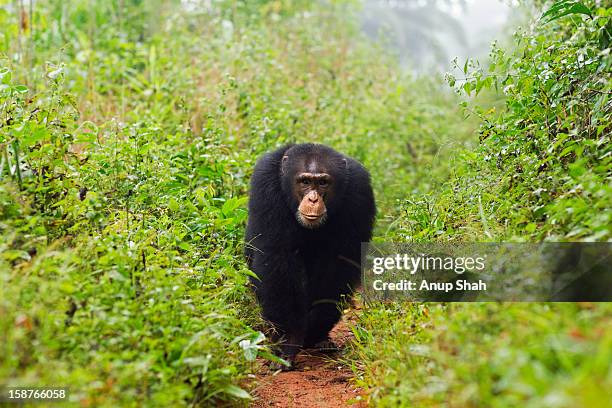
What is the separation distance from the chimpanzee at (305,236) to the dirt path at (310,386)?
18 cm

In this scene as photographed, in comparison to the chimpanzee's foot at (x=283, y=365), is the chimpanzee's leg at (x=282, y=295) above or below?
above

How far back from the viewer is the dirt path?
187 inches

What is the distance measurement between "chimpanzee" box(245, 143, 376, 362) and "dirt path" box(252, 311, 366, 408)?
0.18 meters

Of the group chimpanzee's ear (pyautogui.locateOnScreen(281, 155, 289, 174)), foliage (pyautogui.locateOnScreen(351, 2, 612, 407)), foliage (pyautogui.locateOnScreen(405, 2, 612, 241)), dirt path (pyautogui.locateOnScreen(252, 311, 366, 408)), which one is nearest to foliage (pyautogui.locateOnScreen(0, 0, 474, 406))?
dirt path (pyautogui.locateOnScreen(252, 311, 366, 408))

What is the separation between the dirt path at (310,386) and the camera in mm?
4746

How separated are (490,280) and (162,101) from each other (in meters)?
6.13

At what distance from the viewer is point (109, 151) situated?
5531mm

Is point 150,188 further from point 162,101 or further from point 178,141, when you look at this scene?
point 162,101

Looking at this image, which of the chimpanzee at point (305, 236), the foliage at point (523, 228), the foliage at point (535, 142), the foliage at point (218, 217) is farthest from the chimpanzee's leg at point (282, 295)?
the foliage at point (535, 142)

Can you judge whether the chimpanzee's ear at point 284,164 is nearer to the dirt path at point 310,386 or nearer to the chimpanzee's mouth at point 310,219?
the chimpanzee's mouth at point 310,219

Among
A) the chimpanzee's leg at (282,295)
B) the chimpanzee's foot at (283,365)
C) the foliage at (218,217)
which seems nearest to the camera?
the foliage at (218,217)

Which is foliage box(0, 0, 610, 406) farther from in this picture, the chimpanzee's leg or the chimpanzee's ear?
the chimpanzee's ear

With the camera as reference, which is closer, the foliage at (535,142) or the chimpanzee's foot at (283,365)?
the foliage at (535,142)

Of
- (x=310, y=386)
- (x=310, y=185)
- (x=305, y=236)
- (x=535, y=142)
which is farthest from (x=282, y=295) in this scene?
→ (x=535, y=142)
